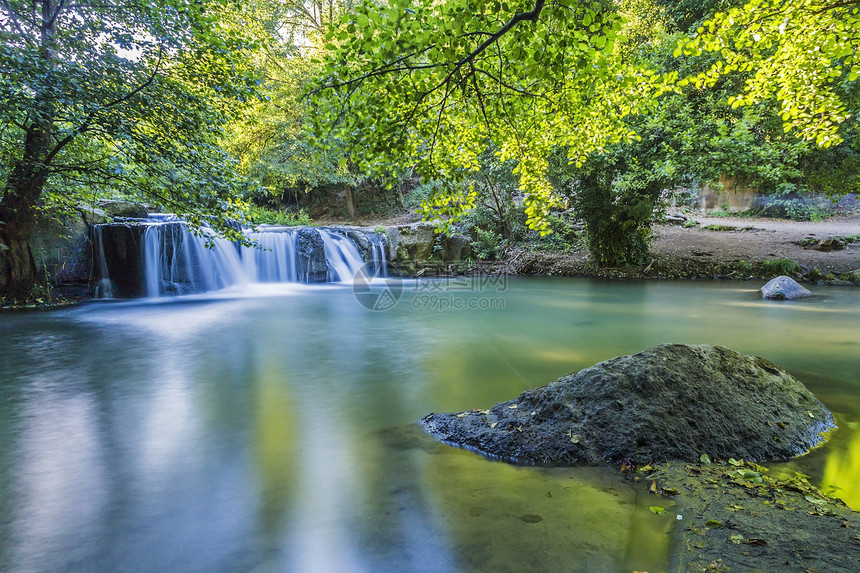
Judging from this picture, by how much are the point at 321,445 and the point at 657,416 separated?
292 cm

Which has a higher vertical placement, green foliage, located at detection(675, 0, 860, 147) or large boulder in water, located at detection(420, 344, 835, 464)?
green foliage, located at detection(675, 0, 860, 147)

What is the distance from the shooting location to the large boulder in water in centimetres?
323

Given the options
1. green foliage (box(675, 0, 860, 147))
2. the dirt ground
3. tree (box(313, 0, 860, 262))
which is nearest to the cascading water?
the dirt ground

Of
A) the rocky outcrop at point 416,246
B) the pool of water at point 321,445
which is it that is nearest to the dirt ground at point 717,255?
the rocky outcrop at point 416,246

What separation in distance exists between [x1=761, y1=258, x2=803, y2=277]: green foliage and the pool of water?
512cm

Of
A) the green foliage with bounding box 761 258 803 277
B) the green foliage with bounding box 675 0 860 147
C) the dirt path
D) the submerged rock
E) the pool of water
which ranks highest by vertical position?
the green foliage with bounding box 675 0 860 147

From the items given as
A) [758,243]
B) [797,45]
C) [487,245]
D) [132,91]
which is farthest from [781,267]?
[132,91]

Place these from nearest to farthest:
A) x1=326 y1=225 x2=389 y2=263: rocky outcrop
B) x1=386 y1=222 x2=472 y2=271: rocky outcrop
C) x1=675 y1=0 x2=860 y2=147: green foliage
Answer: x1=675 y1=0 x2=860 y2=147: green foliage → x1=326 y1=225 x2=389 y2=263: rocky outcrop → x1=386 y1=222 x2=472 y2=271: rocky outcrop

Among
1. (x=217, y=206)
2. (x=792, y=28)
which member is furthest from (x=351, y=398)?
(x=792, y=28)

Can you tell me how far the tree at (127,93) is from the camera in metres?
6.58

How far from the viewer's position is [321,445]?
4020 millimetres

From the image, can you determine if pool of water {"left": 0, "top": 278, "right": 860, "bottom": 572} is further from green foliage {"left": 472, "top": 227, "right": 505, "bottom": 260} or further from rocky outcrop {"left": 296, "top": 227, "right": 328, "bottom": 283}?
green foliage {"left": 472, "top": 227, "right": 505, "bottom": 260}

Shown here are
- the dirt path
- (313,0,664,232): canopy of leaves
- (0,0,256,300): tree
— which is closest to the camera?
(313,0,664,232): canopy of leaves

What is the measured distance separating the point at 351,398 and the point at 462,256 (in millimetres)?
14892
